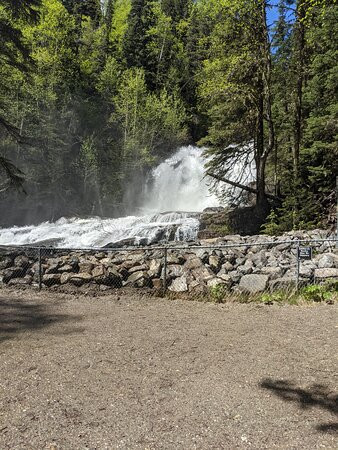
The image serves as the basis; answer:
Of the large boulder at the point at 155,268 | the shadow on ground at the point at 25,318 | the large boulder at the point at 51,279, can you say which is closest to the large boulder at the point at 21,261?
the large boulder at the point at 51,279

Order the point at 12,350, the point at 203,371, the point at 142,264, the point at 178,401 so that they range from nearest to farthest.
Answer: the point at 178,401, the point at 203,371, the point at 12,350, the point at 142,264

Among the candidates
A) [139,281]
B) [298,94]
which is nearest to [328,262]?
[139,281]

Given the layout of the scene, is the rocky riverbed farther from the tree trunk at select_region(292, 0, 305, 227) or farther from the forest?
the tree trunk at select_region(292, 0, 305, 227)

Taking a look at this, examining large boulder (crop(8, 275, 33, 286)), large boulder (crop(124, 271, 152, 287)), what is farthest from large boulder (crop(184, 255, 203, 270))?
large boulder (crop(8, 275, 33, 286))

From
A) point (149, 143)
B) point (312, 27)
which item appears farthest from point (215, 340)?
point (149, 143)

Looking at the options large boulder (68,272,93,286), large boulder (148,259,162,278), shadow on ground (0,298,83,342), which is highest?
large boulder (148,259,162,278)

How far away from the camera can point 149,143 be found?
36344 mm

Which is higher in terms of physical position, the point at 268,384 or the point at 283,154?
the point at 283,154

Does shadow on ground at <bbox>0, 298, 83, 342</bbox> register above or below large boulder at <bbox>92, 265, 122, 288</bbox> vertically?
below

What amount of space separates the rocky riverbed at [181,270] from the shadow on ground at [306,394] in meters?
4.15

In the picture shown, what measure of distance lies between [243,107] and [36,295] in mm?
13647

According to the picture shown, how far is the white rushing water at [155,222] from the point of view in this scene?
18.7 metres

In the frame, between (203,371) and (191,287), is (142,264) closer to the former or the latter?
(191,287)

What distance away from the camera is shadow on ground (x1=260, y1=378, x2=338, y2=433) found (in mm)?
3547
